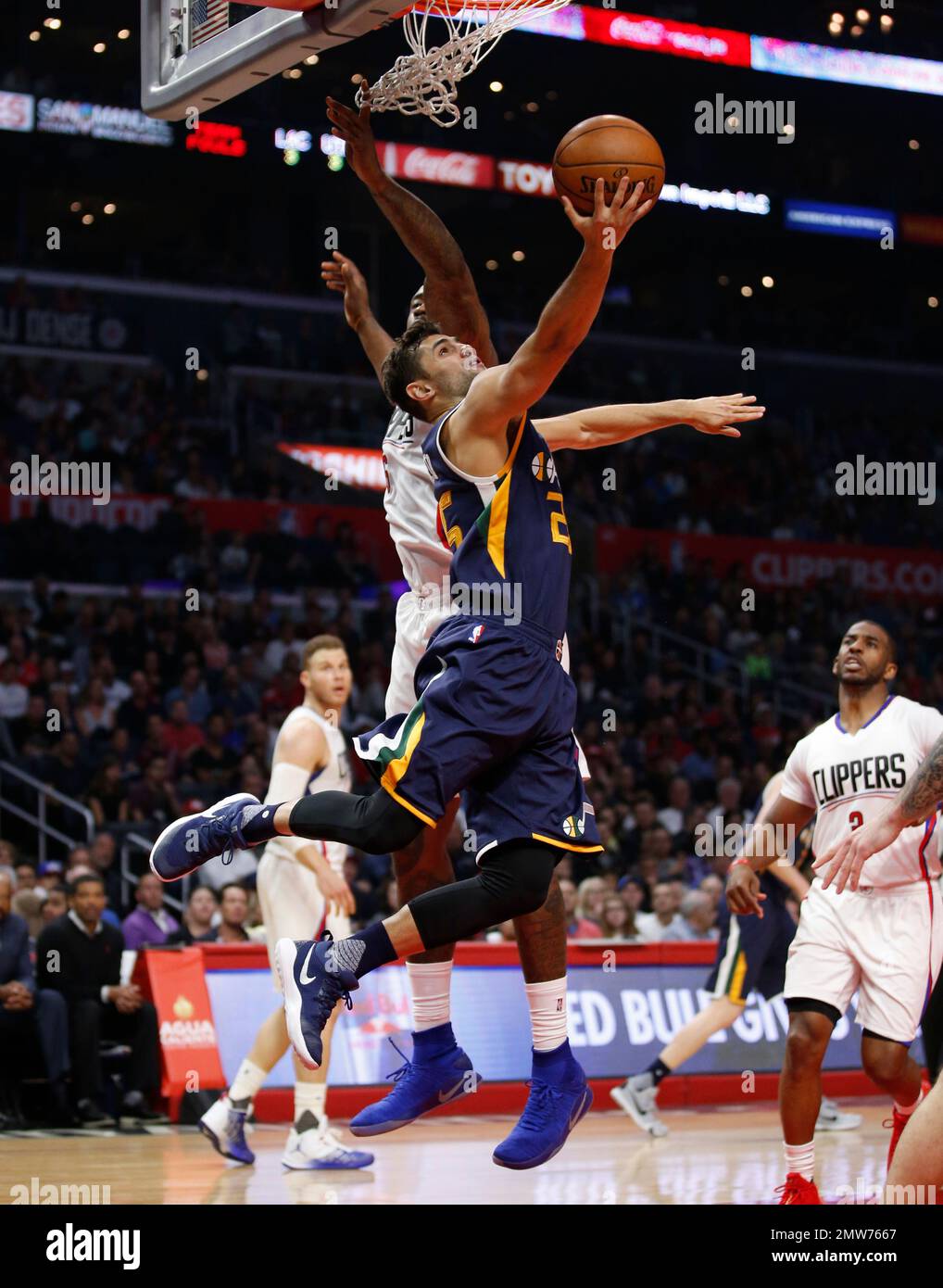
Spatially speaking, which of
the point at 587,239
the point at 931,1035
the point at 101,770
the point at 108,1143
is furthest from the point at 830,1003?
the point at 101,770

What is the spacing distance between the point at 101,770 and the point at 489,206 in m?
13.6

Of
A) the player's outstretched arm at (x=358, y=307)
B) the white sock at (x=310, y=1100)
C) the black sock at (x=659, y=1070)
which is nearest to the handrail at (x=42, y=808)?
the black sock at (x=659, y=1070)

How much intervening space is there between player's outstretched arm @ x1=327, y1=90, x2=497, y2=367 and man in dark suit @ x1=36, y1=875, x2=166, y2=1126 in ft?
19.8

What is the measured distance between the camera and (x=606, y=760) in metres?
17.9

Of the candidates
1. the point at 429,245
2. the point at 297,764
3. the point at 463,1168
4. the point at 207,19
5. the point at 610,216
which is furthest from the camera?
the point at 297,764

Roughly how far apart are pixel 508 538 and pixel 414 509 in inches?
40.7

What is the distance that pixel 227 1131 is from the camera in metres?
9.20

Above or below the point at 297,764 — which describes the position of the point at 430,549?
above

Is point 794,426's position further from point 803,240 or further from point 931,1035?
point 931,1035

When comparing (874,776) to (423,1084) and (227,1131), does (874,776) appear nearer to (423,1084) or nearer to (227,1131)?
(423,1084)

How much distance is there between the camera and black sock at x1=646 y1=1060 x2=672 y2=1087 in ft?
36.3

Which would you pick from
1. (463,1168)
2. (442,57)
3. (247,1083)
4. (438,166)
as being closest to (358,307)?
(442,57)
